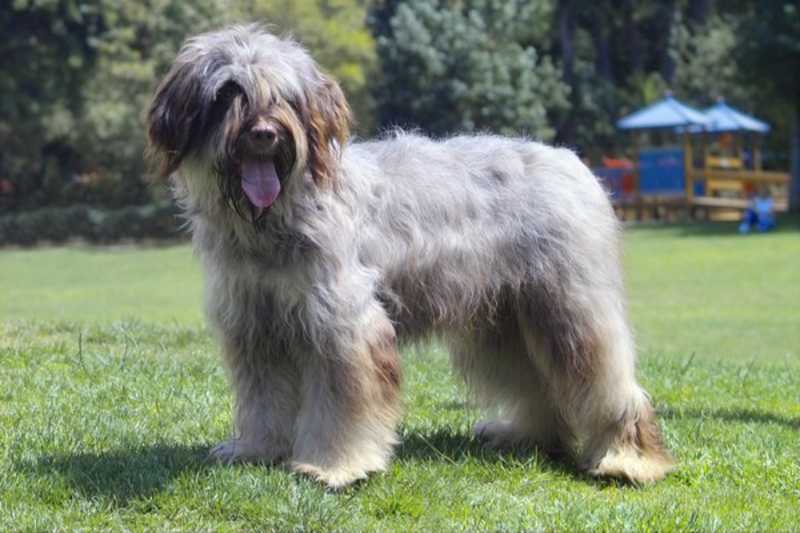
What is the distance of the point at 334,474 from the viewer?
5.37m

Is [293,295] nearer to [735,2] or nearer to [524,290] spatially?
[524,290]

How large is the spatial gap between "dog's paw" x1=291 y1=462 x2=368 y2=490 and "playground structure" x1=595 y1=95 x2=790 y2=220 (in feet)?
110

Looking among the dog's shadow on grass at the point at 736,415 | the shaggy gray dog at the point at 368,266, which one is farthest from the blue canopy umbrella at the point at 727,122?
the shaggy gray dog at the point at 368,266

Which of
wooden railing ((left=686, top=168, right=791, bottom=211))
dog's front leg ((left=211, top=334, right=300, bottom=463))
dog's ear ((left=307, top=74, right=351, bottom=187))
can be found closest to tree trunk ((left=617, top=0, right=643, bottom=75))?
wooden railing ((left=686, top=168, right=791, bottom=211))

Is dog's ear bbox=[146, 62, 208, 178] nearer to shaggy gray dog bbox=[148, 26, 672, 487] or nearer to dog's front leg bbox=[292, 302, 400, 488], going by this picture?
shaggy gray dog bbox=[148, 26, 672, 487]

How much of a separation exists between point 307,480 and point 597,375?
1.61 metres

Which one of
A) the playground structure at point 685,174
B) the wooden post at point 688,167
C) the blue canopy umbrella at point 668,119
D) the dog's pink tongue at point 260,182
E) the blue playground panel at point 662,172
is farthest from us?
the blue playground panel at point 662,172

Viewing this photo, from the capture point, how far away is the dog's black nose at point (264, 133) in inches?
206

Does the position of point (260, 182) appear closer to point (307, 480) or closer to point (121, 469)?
point (307, 480)

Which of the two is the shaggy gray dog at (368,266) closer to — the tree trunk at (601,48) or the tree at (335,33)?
the tree at (335,33)

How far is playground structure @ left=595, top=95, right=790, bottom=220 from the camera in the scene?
39.1m

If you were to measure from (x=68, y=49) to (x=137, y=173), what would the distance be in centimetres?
599

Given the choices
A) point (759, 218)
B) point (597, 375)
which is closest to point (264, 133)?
point (597, 375)

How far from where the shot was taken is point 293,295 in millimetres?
5484
